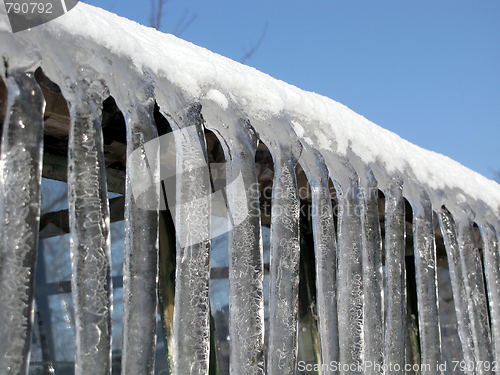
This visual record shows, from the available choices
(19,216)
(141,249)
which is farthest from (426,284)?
(19,216)

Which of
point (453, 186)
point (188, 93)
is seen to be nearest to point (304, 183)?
point (453, 186)

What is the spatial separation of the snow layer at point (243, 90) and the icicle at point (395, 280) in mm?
108

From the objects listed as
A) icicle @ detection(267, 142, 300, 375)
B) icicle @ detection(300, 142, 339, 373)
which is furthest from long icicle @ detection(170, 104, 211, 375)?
icicle @ detection(300, 142, 339, 373)

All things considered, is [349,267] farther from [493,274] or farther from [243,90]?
[493,274]

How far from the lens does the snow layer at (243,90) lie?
92 centimetres

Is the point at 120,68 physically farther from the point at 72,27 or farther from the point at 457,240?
the point at 457,240

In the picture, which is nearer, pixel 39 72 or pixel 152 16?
pixel 39 72

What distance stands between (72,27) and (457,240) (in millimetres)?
1747

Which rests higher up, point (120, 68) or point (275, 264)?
point (120, 68)

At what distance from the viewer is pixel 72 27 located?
2.89ft

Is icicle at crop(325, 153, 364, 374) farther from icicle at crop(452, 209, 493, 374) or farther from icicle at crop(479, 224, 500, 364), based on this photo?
icicle at crop(479, 224, 500, 364)

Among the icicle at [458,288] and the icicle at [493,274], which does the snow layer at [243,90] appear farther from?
the icicle at [493,274]

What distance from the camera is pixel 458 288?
1827 mm

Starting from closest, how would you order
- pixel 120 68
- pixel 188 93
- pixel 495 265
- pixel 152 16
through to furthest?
1. pixel 120 68
2. pixel 188 93
3. pixel 495 265
4. pixel 152 16
